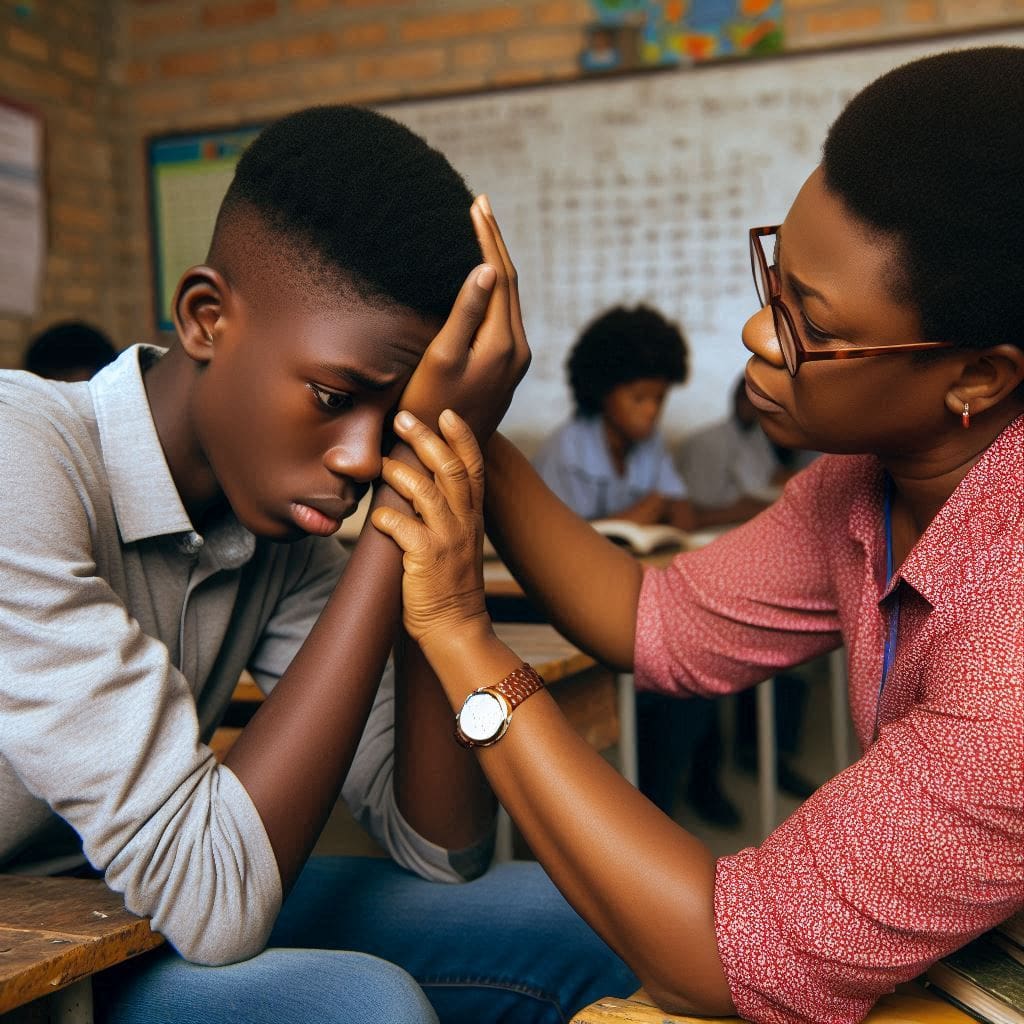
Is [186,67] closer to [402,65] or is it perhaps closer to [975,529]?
[402,65]

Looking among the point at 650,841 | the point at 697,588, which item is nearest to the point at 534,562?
the point at 697,588

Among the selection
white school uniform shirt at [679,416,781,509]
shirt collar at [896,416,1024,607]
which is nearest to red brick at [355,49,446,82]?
white school uniform shirt at [679,416,781,509]

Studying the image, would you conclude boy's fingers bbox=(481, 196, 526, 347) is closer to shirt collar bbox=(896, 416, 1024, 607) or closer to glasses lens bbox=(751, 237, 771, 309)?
glasses lens bbox=(751, 237, 771, 309)

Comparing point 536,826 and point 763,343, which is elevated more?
point 763,343

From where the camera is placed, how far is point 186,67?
4.97 metres

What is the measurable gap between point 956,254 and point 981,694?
0.33 meters

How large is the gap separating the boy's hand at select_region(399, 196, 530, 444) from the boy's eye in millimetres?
52

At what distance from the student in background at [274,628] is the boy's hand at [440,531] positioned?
2 cm

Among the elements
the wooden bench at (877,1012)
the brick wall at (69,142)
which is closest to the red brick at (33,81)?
the brick wall at (69,142)

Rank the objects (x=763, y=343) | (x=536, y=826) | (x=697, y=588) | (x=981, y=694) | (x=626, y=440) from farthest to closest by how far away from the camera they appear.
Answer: (x=626, y=440) → (x=697, y=588) → (x=763, y=343) → (x=536, y=826) → (x=981, y=694)

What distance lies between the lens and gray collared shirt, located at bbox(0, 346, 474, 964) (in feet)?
2.95

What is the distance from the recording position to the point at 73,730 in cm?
90

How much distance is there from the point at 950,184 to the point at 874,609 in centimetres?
41

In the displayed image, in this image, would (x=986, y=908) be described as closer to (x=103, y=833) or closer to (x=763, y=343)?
(x=763, y=343)
